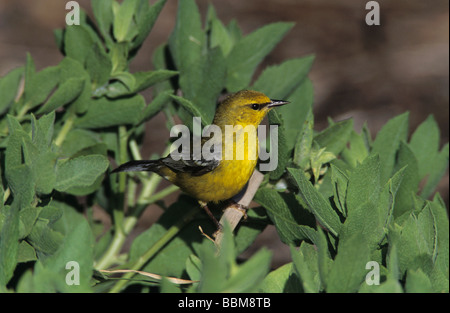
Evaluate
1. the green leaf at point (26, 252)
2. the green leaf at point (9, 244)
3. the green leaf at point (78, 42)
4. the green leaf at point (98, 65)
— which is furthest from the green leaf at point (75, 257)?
the green leaf at point (78, 42)

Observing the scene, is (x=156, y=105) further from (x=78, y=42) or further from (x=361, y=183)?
(x=361, y=183)

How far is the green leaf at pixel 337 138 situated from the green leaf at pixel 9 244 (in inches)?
37.4

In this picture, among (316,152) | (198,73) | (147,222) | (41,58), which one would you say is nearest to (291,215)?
(316,152)

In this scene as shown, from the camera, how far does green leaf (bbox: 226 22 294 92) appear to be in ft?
7.00

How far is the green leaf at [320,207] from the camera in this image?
4.48 feet

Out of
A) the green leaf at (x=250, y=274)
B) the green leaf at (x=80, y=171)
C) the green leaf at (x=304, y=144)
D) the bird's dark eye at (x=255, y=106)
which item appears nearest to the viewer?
the green leaf at (x=250, y=274)

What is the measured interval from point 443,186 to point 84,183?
3.29 metres

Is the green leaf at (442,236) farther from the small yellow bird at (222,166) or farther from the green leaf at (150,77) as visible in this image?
the green leaf at (150,77)

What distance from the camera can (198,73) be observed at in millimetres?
2014

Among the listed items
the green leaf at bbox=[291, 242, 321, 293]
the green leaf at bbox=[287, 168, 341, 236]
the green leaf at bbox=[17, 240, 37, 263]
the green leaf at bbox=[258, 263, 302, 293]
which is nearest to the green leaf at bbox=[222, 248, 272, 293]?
the green leaf at bbox=[291, 242, 321, 293]

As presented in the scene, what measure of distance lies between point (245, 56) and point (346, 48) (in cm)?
330

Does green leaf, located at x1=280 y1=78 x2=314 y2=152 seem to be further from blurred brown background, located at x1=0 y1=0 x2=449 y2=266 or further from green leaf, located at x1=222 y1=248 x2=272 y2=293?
blurred brown background, located at x1=0 y1=0 x2=449 y2=266

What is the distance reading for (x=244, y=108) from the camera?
2.34 metres
